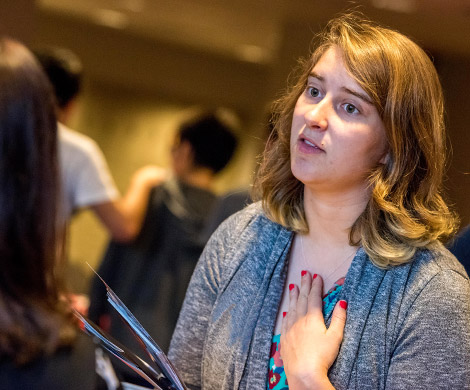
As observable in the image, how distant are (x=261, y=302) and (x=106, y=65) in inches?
282

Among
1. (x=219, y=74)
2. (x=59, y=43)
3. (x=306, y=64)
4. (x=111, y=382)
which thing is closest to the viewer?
(x=111, y=382)

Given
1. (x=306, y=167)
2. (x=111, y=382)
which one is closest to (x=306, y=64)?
(x=306, y=167)

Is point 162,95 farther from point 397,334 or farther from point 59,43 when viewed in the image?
point 397,334

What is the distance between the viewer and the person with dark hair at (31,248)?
1104mm

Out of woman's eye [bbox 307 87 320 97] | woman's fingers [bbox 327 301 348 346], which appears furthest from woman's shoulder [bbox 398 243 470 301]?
woman's eye [bbox 307 87 320 97]

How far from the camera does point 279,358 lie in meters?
1.63

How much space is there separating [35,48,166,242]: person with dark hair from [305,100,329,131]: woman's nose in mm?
1232

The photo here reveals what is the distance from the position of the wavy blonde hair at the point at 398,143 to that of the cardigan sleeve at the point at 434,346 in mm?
122

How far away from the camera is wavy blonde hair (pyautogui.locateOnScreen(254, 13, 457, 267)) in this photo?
160 centimetres

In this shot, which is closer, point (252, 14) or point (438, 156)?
point (438, 156)

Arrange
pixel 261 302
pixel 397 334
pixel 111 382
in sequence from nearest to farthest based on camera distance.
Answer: pixel 111 382 → pixel 397 334 → pixel 261 302

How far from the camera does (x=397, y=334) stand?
154 centimetres

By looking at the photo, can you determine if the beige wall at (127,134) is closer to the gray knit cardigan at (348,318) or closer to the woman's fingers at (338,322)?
the gray knit cardigan at (348,318)

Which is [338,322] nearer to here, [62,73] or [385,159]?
[385,159]
